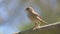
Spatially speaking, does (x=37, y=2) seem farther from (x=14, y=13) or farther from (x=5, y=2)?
(x=5, y=2)

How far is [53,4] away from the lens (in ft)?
12.4

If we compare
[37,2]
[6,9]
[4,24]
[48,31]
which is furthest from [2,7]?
[48,31]

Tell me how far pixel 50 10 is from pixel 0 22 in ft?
5.14

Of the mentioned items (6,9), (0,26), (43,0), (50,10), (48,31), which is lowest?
(48,31)

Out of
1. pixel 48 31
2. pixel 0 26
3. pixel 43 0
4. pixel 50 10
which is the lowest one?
pixel 48 31

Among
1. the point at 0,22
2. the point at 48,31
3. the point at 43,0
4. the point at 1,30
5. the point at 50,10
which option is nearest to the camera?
the point at 48,31

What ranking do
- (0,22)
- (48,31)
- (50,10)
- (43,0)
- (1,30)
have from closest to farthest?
(48,31) < (50,10) < (43,0) < (1,30) < (0,22)

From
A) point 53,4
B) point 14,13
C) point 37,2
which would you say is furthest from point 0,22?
point 53,4

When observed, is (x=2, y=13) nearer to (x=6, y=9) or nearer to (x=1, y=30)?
(x=6, y=9)

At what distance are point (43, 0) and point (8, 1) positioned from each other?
1.11 metres

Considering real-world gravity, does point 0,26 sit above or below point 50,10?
above

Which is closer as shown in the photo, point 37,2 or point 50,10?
point 50,10

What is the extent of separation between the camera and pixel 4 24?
187 inches

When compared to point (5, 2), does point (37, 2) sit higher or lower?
lower
